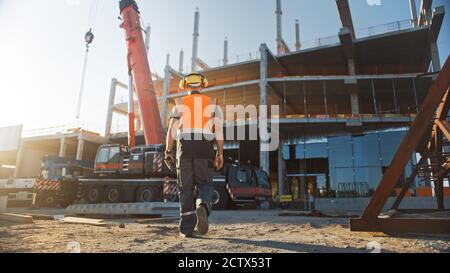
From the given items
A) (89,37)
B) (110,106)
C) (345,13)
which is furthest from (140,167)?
(110,106)

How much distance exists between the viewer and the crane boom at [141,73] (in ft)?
37.9

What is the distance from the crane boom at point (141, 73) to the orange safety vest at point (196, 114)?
8.32 meters

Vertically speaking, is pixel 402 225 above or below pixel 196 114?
below

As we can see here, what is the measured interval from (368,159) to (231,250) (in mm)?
20319

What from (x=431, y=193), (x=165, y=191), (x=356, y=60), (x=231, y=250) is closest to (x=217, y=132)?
(x=231, y=250)

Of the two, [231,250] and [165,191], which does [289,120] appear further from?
[231,250]

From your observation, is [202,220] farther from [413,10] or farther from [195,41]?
[195,41]

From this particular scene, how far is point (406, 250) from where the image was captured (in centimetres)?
213

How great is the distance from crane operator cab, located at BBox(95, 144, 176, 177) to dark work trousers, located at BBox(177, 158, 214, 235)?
789 cm

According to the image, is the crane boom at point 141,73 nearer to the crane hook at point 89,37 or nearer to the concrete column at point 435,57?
the crane hook at point 89,37

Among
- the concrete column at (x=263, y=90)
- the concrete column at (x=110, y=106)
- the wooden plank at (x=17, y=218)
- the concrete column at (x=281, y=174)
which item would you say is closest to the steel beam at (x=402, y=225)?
the wooden plank at (x=17, y=218)

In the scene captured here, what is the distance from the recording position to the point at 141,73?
1190 centimetres

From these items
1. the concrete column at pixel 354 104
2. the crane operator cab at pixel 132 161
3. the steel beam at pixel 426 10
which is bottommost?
the crane operator cab at pixel 132 161

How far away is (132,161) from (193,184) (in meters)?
9.18
